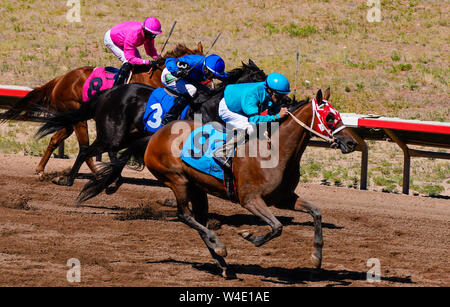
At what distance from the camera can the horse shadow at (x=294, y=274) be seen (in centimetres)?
604

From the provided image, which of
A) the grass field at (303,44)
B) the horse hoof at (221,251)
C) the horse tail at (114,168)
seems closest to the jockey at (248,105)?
the horse hoof at (221,251)

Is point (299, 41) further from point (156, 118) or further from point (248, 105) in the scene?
point (248, 105)

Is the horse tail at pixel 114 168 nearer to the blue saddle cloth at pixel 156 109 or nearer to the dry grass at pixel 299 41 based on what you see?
the blue saddle cloth at pixel 156 109

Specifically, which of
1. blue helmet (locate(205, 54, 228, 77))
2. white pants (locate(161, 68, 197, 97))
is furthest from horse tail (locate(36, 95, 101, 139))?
blue helmet (locate(205, 54, 228, 77))

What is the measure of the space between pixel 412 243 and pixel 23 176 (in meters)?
5.28

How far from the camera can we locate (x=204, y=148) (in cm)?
630

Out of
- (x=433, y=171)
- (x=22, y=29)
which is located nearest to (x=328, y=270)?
(x=433, y=171)

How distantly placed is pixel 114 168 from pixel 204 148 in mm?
1792

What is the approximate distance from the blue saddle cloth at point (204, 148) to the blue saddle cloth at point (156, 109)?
5.84 feet

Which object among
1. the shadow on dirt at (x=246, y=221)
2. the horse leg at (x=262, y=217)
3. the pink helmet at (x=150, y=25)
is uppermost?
the pink helmet at (x=150, y=25)

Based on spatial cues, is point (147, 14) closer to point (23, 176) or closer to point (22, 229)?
point (23, 176)

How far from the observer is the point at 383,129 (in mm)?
10383

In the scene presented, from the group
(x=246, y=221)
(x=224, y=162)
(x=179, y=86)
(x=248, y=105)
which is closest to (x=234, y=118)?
(x=248, y=105)

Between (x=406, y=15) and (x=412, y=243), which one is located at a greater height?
(x=406, y=15)
